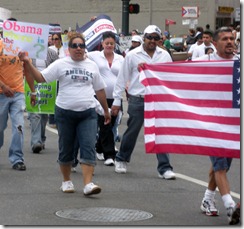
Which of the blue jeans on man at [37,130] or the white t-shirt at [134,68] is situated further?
the blue jeans on man at [37,130]

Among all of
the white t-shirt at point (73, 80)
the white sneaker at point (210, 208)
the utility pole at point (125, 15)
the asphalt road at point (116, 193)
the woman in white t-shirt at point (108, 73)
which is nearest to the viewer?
the asphalt road at point (116, 193)

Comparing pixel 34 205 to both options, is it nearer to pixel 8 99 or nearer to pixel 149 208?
pixel 149 208

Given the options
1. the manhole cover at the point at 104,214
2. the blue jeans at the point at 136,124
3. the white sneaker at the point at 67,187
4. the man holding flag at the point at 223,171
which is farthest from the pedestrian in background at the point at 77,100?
the man holding flag at the point at 223,171

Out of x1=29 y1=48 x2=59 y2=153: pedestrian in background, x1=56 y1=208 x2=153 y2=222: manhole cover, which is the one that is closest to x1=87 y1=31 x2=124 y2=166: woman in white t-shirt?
x1=29 y1=48 x2=59 y2=153: pedestrian in background

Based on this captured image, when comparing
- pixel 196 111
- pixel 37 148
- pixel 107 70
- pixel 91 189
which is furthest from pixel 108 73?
pixel 196 111

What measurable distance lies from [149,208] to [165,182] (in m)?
Answer: 1.76

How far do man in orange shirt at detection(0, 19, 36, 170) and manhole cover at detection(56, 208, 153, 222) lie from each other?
281cm

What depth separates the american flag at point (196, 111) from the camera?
26.2 ft

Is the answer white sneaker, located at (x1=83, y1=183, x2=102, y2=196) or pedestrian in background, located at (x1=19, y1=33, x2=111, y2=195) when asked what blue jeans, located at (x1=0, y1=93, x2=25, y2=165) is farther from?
white sneaker, located at (x1=83, y1=183, x2=102, y2=196)

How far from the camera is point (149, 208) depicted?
8.91m

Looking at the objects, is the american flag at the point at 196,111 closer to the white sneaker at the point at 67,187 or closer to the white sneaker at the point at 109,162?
the white sneaker at the point at 67,187

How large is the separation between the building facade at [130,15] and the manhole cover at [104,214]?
52.8 meters

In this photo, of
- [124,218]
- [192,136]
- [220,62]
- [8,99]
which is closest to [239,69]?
[220,62]

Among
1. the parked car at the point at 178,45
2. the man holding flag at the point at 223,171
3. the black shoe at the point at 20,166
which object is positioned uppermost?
the man holding flag at the point at 223,171
